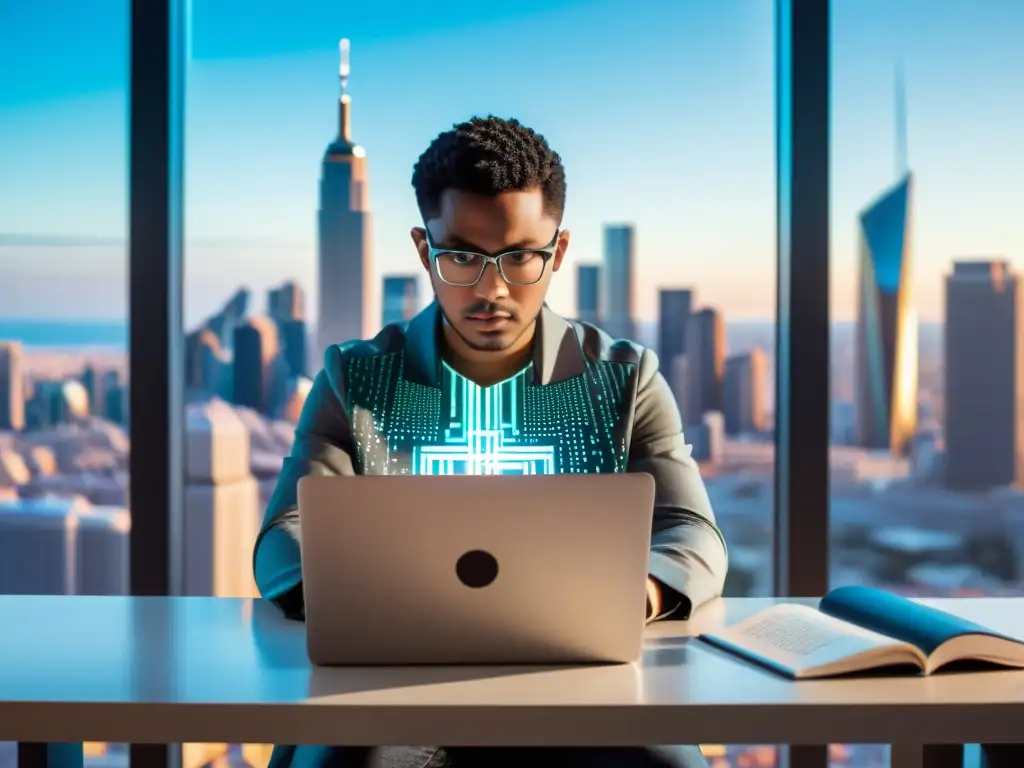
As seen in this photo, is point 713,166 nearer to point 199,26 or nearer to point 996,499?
point 996,499

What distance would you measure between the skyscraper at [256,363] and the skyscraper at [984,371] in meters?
1.59

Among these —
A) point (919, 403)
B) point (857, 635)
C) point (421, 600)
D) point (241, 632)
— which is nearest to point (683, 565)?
point (857, 635)

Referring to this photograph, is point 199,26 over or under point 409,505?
over

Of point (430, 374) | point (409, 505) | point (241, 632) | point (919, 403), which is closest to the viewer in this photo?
point (409, 505)

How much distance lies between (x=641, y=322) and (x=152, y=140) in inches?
46.3

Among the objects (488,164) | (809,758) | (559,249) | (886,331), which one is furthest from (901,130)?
(809,758)

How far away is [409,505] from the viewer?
106 centimetres

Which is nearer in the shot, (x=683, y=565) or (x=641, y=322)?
(x=683, y=565)

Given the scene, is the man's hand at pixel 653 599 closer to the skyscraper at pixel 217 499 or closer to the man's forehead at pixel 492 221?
the man's forehead at pixel 492 221

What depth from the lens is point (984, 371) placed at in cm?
244

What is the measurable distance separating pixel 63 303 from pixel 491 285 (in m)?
1.20

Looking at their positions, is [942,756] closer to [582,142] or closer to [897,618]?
[897,618]

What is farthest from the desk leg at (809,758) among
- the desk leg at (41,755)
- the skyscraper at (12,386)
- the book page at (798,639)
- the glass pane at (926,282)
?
the skyscraper at (12,386)

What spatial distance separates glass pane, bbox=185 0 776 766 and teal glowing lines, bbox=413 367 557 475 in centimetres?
58
